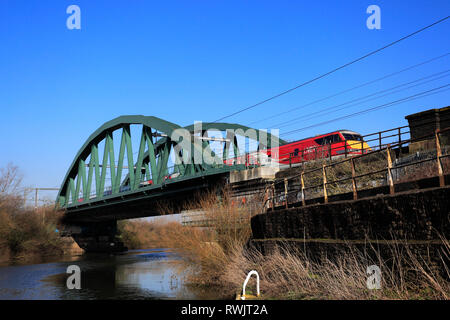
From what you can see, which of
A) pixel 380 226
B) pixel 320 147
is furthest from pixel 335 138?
pixel 380 226

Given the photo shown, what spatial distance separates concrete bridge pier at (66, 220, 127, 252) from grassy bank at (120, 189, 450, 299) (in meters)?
48.0

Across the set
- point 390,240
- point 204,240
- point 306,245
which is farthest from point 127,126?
point 390,240

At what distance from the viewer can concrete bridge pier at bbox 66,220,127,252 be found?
221ft

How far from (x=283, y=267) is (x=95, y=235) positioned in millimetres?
62081

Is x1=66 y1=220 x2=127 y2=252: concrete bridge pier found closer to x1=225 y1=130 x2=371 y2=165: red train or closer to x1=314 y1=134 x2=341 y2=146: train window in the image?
x1=225 y1=130 x2=371 y2=165: red train

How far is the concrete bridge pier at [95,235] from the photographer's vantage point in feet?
221

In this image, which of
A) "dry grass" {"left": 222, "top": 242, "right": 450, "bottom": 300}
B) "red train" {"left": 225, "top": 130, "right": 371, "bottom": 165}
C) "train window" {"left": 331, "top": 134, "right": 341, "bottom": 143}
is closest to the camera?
"dry grass" {"left": 222, "top": 242, "right": 450, "bottom": 300}

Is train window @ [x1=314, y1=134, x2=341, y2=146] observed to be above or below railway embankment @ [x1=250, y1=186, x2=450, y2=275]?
above

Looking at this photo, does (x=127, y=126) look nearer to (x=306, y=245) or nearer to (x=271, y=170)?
(x=271, y=170)

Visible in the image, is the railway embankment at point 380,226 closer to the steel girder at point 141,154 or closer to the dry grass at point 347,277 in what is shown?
the dry grass at point 347,277

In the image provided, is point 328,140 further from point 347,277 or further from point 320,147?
point 347,277

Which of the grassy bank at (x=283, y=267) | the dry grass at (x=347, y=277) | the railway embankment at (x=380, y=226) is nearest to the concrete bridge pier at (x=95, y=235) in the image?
the grassy bank at (x=283, y=267)

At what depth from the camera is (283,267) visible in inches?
469

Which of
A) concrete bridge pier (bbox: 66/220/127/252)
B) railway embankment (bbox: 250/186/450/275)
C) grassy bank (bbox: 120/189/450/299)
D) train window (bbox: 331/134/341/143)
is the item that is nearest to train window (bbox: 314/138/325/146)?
train window (bbox: 331/134/341/143)
